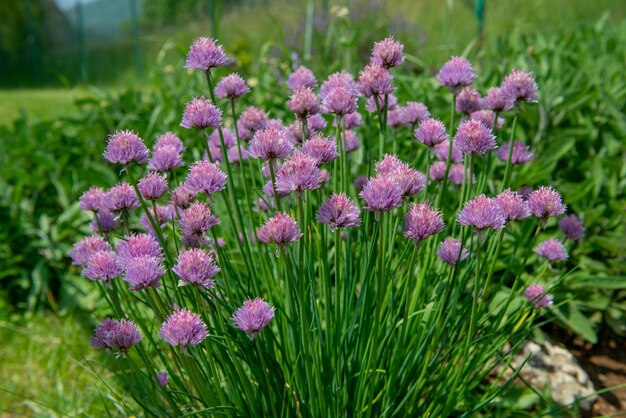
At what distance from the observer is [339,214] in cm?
102

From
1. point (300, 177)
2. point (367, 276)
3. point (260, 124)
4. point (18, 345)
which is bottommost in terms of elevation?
point (18, 345)

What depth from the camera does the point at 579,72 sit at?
9.62 ft

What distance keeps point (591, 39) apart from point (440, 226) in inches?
136

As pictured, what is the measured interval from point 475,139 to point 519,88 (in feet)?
0.70

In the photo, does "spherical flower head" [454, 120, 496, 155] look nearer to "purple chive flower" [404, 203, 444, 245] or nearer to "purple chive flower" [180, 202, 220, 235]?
"purple chive flower" [404, 203, 444, 245]

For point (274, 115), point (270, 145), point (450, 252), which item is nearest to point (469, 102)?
point (450, 252)

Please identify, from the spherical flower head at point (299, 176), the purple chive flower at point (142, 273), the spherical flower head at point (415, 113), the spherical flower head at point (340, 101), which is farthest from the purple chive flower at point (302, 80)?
the purple chive flower at point (142, 273)

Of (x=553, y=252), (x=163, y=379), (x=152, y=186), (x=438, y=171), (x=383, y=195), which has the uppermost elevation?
(x=383, y=195)

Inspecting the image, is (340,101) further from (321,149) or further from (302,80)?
(302,80)

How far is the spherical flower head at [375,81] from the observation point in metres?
1.25

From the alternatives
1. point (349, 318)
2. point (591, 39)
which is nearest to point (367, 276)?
point (349, 318)

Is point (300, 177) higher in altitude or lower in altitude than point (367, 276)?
higher

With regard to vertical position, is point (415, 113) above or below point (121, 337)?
above

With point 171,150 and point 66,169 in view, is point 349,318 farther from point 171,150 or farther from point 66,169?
point 66,169
